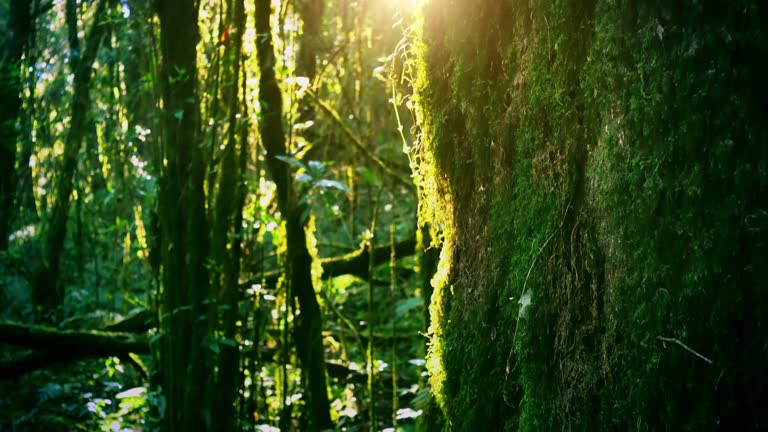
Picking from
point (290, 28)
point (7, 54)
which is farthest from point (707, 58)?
point (7, 54)

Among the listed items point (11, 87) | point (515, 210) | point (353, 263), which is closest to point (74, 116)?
point (11, 87)

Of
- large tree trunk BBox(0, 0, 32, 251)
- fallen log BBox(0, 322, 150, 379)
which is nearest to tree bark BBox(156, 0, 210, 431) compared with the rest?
fallen log BBox(0, 322, 150, 379)

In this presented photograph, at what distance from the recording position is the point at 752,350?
1.38 metres

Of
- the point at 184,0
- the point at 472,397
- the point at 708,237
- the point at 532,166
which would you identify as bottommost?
the point at 472,397

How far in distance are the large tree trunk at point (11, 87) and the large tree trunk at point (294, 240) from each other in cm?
270

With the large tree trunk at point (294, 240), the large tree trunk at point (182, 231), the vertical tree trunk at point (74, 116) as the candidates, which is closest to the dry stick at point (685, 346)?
the large tree trunk at point (294, 240)

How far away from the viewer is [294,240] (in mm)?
4562

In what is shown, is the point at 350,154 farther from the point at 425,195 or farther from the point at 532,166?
the point at 532,166

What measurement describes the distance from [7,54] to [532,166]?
5.78m

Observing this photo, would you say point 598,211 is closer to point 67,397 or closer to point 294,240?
point 294,240

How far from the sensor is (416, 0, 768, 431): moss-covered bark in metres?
1.40

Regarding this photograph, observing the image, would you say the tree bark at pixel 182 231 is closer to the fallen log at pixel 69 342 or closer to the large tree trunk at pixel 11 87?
the fallen log at pixel 69 342

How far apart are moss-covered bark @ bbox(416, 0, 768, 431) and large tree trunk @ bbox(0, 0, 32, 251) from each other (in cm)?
490

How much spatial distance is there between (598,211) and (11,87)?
229 inches
